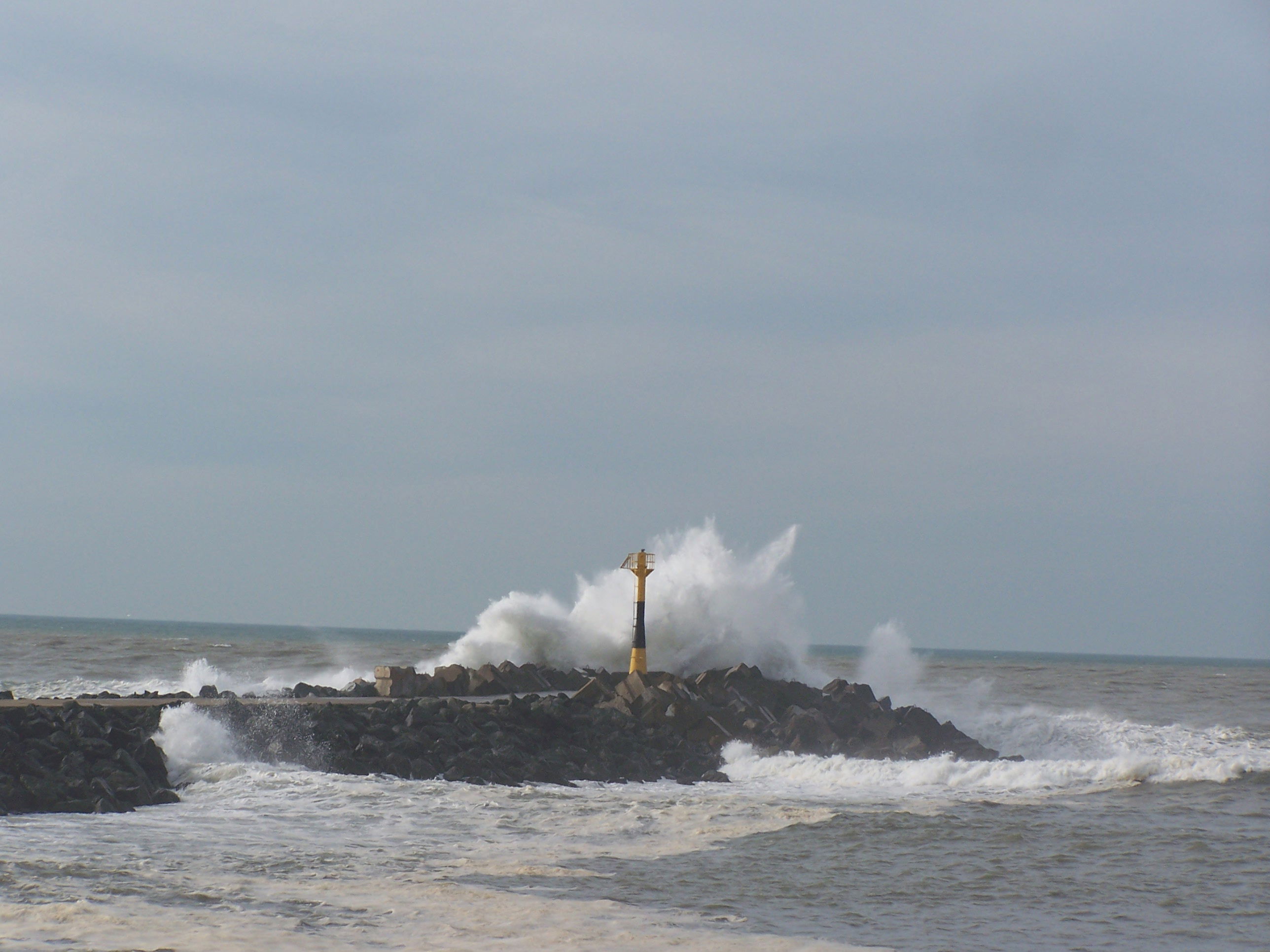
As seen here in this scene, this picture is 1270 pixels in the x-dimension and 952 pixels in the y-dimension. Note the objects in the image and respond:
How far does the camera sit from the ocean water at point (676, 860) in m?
7.23

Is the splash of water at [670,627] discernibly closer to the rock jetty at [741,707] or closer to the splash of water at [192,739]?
the rock jetty at [741,707]

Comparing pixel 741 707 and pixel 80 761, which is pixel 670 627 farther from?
pixel 80 761

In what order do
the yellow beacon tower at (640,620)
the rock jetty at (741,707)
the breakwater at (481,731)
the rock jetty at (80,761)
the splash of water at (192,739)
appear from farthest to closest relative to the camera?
the yellow beacon tower at (640,620)
the rock jetty at (741,707)
the splash of water at (192,739)
the breakwater at (481,731)
the rock jetty at (80,761)

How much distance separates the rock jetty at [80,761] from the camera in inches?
412

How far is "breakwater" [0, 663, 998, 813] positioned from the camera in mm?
11523

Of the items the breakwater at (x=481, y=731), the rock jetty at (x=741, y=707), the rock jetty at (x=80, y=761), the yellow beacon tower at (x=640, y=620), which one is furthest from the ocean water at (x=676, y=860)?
the yellow beacon tower at (x=640, y=620)

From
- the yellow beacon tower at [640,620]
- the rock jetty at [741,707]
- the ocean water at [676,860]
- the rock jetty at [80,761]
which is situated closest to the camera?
the ocean water at [676,860]

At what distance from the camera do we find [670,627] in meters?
23.6

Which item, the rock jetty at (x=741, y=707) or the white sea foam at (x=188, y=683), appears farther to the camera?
the white sea foam at (x=188, y=683)

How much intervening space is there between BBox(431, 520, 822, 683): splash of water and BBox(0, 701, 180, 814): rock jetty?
10.6 meters

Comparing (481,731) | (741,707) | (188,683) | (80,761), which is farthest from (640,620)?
(80,761)

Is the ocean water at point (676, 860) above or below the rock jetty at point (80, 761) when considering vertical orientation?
below

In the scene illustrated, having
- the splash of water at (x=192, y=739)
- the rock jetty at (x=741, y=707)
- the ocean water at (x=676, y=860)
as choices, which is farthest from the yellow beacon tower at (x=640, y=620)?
the splash of water at (x=192, y=739)

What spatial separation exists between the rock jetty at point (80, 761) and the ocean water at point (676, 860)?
1.04 ft
